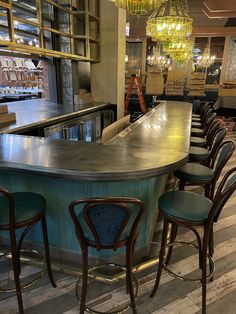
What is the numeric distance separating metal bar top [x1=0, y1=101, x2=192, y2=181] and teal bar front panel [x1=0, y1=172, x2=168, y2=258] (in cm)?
18

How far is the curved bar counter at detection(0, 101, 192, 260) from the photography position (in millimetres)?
1477

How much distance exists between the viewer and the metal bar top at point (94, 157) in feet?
4.79

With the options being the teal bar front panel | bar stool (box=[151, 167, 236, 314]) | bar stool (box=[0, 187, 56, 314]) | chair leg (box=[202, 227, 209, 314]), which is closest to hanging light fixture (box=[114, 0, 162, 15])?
the teal bar front panel

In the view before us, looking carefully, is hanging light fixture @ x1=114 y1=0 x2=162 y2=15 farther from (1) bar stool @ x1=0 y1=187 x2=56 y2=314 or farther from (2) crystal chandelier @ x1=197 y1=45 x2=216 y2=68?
(2) crystal chandelier @ x1=197 y1=45 x2=216 y2=68

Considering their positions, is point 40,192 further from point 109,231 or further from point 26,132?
point 26,132

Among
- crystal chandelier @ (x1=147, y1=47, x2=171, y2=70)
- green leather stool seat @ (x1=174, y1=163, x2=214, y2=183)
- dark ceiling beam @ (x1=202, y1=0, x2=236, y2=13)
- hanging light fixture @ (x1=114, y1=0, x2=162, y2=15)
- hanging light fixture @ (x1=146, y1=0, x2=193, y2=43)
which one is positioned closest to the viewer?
green leather stool seat @ (x1=174, y1=163, x2=214, y2=183)

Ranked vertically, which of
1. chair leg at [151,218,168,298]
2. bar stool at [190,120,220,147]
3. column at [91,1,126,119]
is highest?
column at [91,1,126,119]

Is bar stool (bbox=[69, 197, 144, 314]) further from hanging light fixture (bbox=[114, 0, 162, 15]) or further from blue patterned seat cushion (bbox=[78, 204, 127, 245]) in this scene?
hanging light fixture (bbox=[114, 0, 162, 15])

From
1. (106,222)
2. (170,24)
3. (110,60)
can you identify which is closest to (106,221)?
(106,222)

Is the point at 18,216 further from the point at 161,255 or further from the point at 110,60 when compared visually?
the point at 110,60

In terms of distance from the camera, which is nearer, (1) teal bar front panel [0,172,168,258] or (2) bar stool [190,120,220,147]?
(1) teal bar front panel [0,172,168,258]

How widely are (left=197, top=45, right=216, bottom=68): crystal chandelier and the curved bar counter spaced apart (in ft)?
26.4

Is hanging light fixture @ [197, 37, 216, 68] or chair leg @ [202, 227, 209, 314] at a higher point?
hanging light fixture @ [197, 37, 216, 68]

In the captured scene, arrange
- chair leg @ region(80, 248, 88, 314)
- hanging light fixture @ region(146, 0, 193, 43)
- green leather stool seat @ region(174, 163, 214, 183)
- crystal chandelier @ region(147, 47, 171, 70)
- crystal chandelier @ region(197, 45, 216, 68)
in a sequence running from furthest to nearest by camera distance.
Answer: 1. crystal chandelier @ region(197, 45, 216, 68)
2. crystal chandelier @ region(147, 47, 171, 70)
3. hanging light fixture @ region(146, 0, 193, 43)
4. green leather stool seat @ region(174, 163, 214, 183)
5. chair leg @ region(80, 248, 88, 314)
